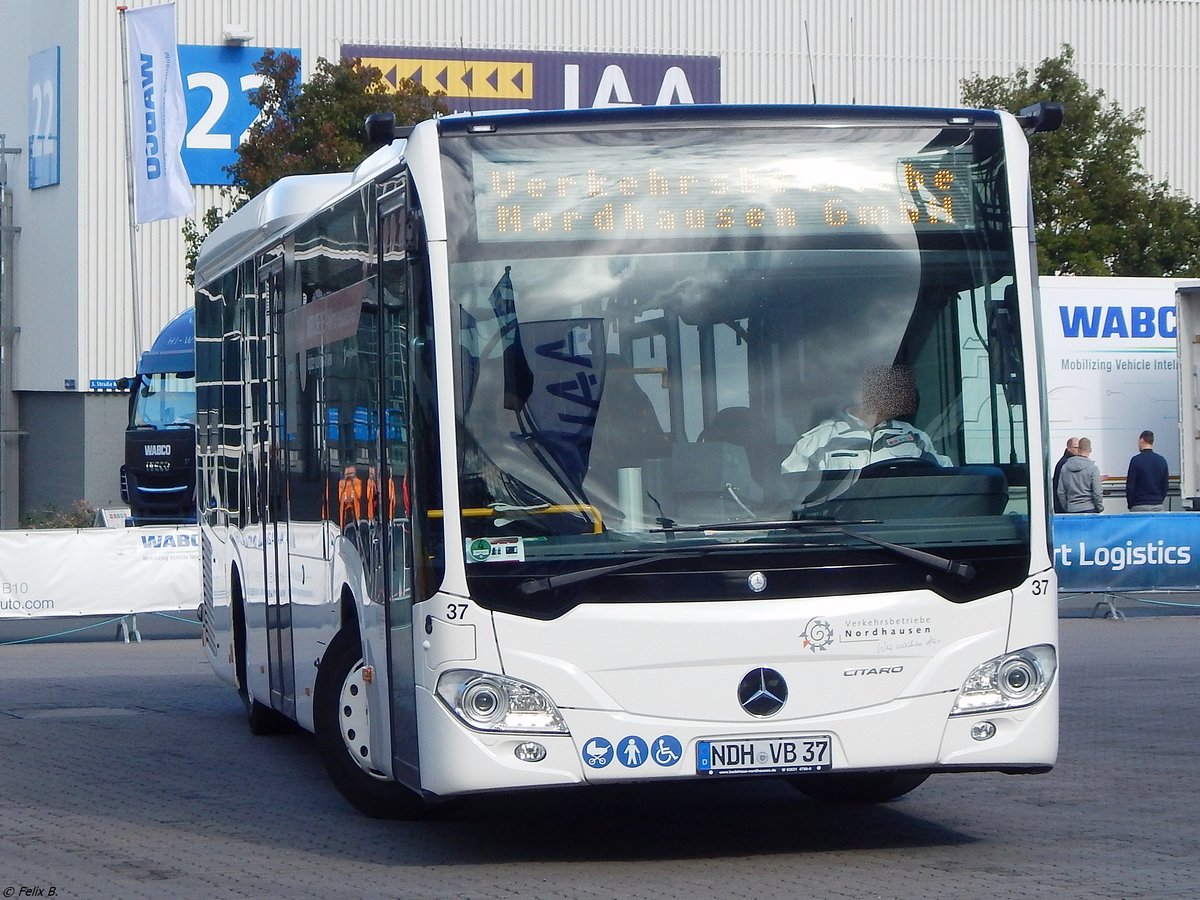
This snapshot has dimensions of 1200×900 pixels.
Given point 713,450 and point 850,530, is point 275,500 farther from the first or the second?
point 850,530

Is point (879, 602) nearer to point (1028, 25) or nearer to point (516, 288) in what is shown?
point (516, 288)

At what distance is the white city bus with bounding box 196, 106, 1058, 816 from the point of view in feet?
24.9

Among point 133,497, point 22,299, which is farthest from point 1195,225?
point 22,299

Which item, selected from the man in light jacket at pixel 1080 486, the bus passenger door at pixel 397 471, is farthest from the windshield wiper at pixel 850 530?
the man in light jacket at pixel 1080 486

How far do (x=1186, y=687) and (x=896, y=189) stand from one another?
7.98 m

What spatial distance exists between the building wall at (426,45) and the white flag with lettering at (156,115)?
21.7ft

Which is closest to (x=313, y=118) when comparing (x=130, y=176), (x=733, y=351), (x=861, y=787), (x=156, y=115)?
(x=156, y=115)

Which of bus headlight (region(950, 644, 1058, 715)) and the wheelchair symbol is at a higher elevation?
bus headlight (region(950, 644, 1058, 715))

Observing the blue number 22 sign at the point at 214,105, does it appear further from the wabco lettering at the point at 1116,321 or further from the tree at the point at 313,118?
the wabco lettering at the point at 1116,321

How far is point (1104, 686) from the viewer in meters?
15.1

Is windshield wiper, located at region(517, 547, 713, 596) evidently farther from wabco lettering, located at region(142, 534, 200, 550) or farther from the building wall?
the building wall

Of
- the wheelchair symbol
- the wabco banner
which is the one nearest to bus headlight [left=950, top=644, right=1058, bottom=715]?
the wheelchair symbol

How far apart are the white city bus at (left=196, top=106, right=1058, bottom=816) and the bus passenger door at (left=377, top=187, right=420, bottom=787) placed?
0.08ft

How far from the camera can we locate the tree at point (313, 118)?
3238 centimetres
